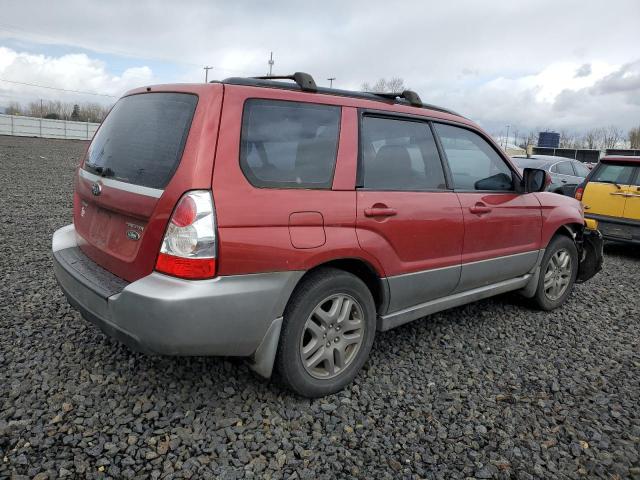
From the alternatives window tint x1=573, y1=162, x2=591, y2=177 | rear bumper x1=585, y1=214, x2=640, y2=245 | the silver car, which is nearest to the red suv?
rear bumper x1=585, y1=214, x2=640, y2=245

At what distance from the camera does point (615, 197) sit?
285 inches

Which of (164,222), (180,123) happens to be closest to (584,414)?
(164,222)

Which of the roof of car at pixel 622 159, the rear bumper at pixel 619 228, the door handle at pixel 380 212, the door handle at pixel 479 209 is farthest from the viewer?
the roof of car at pixel 622 159

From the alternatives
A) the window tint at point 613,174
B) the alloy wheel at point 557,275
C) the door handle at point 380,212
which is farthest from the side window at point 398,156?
the window tint at point 613,174

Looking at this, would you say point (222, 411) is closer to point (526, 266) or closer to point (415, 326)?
point (415, 326)

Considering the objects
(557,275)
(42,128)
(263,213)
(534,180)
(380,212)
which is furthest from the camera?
(42,128)

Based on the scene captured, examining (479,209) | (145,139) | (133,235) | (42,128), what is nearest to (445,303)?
(479,209)

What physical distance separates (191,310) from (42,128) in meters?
49.6

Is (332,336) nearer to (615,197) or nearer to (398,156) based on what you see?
(398,156)

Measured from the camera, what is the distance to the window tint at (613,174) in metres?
7.24

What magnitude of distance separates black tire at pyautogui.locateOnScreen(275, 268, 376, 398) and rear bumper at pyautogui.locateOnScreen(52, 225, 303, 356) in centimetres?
12

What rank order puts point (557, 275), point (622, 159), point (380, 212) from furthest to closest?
point (622, 159), point (557, 275), point (380, 212)

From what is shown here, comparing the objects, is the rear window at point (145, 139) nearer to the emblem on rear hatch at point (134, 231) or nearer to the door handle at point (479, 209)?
the emblem on rear hatch at point (134, 231)

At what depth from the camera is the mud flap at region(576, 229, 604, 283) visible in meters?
4.98
